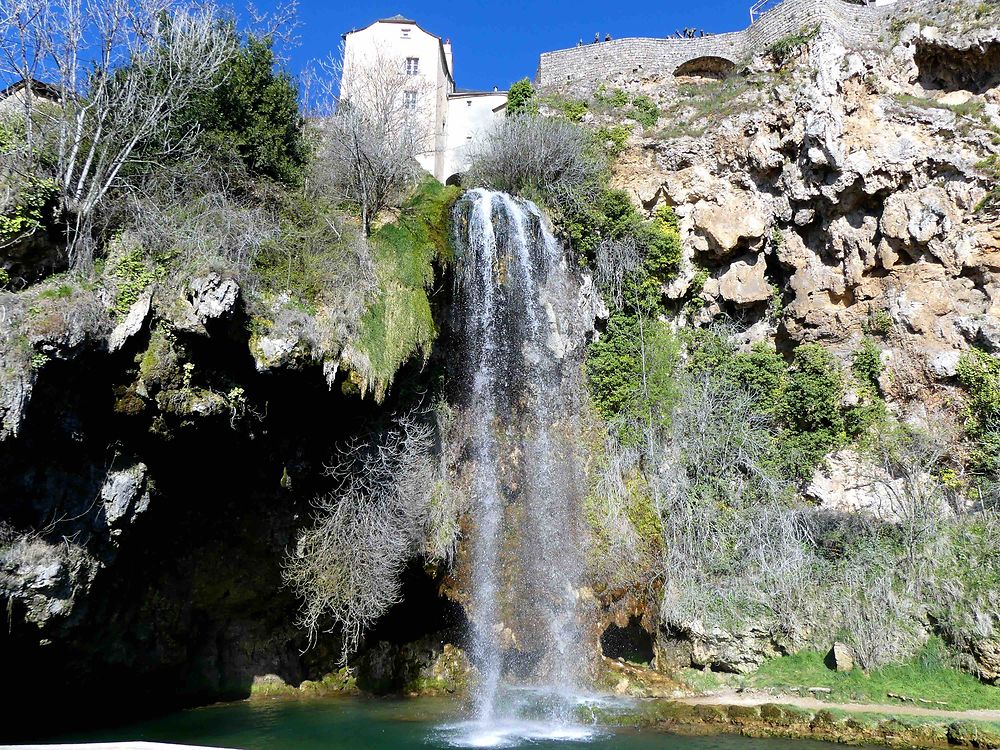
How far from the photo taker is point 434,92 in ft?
99.5

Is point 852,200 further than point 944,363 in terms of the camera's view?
Yes

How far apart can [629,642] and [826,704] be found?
3.85m

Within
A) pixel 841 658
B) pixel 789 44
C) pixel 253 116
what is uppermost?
pixel 789 44

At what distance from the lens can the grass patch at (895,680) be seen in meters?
12.4

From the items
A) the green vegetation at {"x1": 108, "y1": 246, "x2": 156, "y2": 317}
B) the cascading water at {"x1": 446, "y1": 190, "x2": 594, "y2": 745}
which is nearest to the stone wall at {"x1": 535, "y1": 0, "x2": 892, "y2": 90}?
the cascading water at {"x1": 446, "y1": 190, "x2": 594, "y2": 745}

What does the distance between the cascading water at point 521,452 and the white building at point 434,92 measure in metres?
12.2

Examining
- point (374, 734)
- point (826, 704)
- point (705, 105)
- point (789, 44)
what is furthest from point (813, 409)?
point (374, 734)

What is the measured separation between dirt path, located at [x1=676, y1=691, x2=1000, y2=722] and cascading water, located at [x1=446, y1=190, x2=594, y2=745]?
2.73 metres

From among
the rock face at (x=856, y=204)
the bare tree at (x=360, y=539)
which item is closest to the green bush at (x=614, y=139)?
the rock face at (x=856, y=204)

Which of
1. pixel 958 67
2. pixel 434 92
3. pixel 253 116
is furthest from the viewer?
pixel 434 92

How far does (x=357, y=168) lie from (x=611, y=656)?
39.3 feet

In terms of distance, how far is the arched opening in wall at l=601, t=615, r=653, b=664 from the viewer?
1474cm

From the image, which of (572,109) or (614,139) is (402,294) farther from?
(572,109)

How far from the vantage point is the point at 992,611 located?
13164mm
